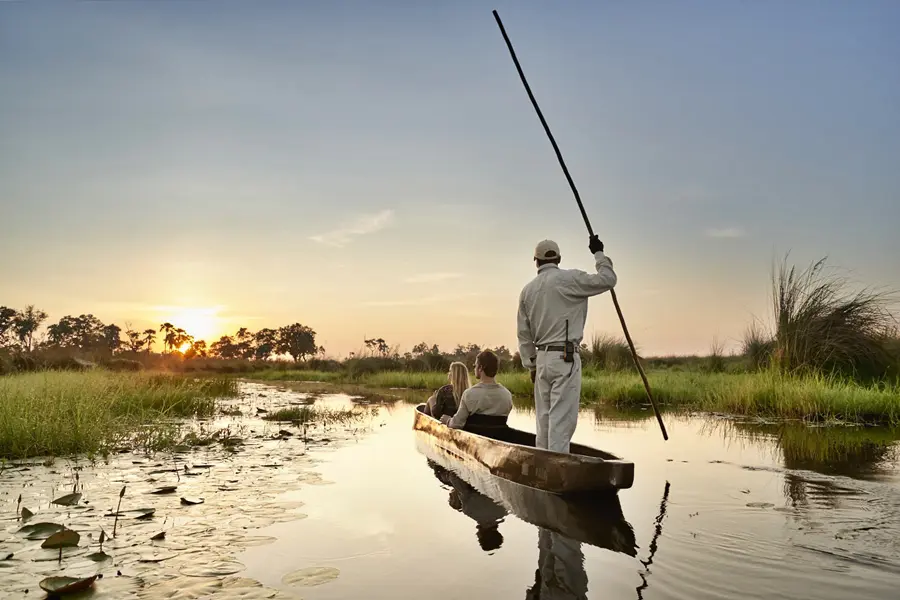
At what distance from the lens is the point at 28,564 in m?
4.22

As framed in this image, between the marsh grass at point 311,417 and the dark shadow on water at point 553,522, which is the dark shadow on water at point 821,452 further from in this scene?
the marsh grass at point 311,417

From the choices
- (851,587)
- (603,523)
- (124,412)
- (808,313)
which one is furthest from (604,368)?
(851,587)

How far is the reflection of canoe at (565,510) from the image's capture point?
4957mm

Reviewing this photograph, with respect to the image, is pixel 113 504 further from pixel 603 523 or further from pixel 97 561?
pixel 603 523

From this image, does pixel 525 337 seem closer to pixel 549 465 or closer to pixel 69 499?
pixel 549 465

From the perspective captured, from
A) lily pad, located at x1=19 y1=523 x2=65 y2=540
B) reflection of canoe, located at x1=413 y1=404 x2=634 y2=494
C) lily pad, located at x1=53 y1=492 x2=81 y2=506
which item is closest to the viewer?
lily pad, located at x1=19 y1=523 x2=65 y2=540

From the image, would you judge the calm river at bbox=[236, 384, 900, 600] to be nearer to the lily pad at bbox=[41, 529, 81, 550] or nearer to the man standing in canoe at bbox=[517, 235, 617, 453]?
the man standing in canoe at bbox=[517, 235, 617, 453]

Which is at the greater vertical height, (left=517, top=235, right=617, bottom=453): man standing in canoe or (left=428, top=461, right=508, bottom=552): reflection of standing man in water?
(left=517, top=235, right=617, bottom=453): man standing in canoe

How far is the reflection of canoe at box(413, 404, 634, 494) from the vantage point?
5.79 meters

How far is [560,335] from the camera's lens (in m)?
6.50

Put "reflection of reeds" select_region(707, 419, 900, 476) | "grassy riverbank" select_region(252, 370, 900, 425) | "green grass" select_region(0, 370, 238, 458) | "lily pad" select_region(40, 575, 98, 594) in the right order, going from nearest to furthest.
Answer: "lily pad" select_region(40, 575, 98, 594), "reflection of reeds" select_region(707, 419, 900, 476), "green grass" select_region(0, 370, 238, 458), "grassy riverbank" select_region(252, 370, 900, 425)

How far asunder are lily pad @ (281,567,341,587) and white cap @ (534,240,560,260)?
3786mm

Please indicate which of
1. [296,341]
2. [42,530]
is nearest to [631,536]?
[42,530]

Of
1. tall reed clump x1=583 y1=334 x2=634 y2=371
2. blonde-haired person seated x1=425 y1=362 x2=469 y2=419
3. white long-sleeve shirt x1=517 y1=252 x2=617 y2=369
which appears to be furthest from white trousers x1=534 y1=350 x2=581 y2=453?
tall reed clump x1=583 y1=334 x2=634 y2=371
